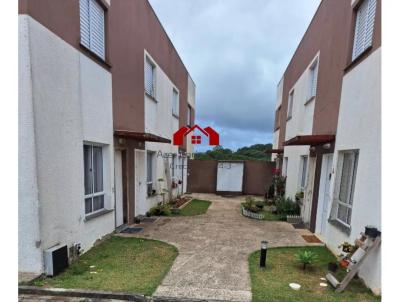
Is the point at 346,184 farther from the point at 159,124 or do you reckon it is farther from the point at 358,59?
the point at 159,124

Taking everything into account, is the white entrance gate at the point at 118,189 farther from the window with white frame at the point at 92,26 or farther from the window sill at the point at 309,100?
the window sill at the point at 309,100

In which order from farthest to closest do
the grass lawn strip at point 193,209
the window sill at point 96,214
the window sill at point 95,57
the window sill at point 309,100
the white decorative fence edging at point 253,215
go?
the grass lawn strip at point 193,209
the white decorative fence edging at point 253,215
the window sill at point 309,100
the window sill at point 96,214
the window sill at point 95,57

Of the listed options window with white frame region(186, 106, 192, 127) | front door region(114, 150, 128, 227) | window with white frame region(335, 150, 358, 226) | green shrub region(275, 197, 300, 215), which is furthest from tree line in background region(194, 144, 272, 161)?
window with white frame region(335, 150, 358, 226)

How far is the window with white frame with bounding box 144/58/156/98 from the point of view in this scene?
9.48 metres

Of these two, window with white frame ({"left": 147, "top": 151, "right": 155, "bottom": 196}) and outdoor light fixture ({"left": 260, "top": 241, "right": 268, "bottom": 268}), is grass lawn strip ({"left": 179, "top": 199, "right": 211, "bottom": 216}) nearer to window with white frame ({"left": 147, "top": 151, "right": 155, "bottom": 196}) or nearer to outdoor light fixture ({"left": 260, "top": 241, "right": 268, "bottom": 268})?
window with white frame ({"left": 147, "top": 151, "right": 155, "bottom": 196})

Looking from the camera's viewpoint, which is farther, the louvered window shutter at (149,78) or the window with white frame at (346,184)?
the louvered window shutter at (149,78)

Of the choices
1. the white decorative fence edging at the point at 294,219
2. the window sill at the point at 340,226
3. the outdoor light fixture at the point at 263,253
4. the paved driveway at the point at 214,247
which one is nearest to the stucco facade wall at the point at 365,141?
the window sill at the point at 340,226

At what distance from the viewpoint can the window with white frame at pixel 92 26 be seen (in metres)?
5.47

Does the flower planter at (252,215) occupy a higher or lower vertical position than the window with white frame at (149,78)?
lower

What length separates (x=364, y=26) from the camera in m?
5.32

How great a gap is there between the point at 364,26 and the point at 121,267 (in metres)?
7.49

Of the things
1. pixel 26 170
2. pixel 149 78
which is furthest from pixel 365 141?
pixel 149 78

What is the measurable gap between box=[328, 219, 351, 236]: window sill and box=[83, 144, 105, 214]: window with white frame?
610cm

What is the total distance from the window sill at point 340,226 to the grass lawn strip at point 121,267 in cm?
388
